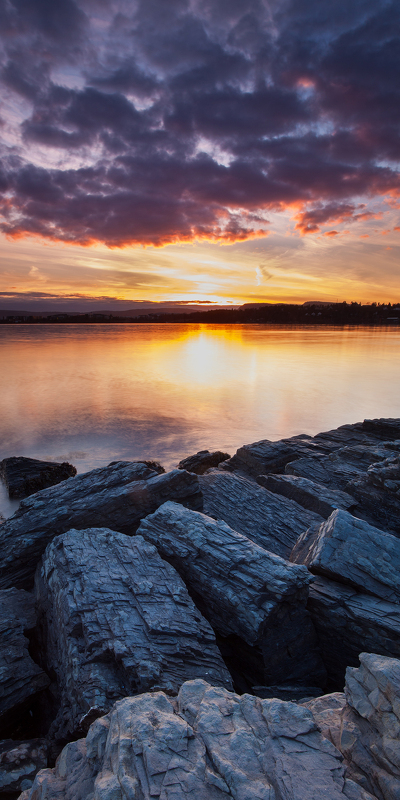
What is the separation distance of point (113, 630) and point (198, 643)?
94 cm

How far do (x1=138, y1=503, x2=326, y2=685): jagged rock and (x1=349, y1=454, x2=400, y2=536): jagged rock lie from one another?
11.2 feet

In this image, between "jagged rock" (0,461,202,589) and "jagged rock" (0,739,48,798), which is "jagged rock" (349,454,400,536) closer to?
"jagged rock" (0,461,202,589)

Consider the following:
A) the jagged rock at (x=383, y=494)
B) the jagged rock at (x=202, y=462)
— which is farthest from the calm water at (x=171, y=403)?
the jagged rock at (x=383, y=494)

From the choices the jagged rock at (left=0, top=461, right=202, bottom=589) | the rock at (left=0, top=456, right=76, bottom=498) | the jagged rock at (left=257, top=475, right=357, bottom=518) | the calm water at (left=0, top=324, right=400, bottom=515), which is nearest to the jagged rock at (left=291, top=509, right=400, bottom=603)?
the jagged rock at (left=257, top=475, right=357, bottom=518)

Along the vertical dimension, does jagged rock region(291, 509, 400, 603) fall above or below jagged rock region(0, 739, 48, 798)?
above

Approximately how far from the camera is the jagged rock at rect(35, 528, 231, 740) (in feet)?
11.6

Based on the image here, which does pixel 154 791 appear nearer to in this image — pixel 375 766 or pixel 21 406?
pixel 375 766

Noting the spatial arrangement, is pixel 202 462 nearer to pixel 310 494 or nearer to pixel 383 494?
pixel 310 494

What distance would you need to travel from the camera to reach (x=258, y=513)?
287 inches

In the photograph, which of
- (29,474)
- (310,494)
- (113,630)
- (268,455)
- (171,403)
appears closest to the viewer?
(113,630)

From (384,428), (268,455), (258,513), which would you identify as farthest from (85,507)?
(384,428)

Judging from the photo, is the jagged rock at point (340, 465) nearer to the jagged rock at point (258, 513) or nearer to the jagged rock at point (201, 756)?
the jagged rock at point (258, 513)

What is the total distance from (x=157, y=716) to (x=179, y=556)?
2359 mm

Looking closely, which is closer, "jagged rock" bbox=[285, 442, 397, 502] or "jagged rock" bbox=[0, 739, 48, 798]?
"jagged rock" bbox=[0, 739, 48, 798]
